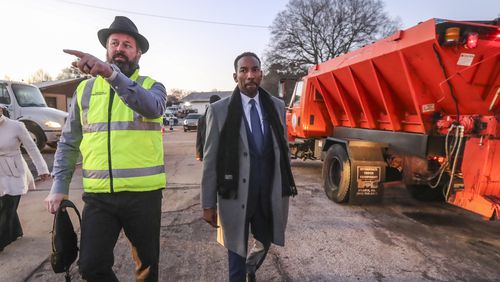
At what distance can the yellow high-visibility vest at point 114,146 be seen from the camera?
7.03ft

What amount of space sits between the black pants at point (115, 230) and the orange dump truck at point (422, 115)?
136 inches

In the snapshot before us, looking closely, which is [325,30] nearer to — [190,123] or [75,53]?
[190,123]

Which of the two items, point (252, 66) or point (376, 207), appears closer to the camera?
point (252, 66)

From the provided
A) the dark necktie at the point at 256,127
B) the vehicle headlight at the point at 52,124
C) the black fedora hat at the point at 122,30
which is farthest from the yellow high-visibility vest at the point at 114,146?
the vehicle headlight at the point at 52,124

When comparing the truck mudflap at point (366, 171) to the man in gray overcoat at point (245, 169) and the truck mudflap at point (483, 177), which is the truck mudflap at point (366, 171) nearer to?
the truck mudflap at point (483, 177)

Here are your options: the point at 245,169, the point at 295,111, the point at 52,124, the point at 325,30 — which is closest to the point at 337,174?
the point at 295,111

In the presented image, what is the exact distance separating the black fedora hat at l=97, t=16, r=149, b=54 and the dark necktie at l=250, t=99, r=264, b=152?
89 cm

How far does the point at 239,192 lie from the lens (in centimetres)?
252

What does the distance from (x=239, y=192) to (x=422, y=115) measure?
10.8 ft

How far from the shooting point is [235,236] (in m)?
2.54

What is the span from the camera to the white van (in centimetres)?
1174

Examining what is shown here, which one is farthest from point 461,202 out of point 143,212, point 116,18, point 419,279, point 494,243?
point 116,18

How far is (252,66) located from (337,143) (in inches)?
164

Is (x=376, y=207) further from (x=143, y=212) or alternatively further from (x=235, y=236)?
(x=143, y=212)
